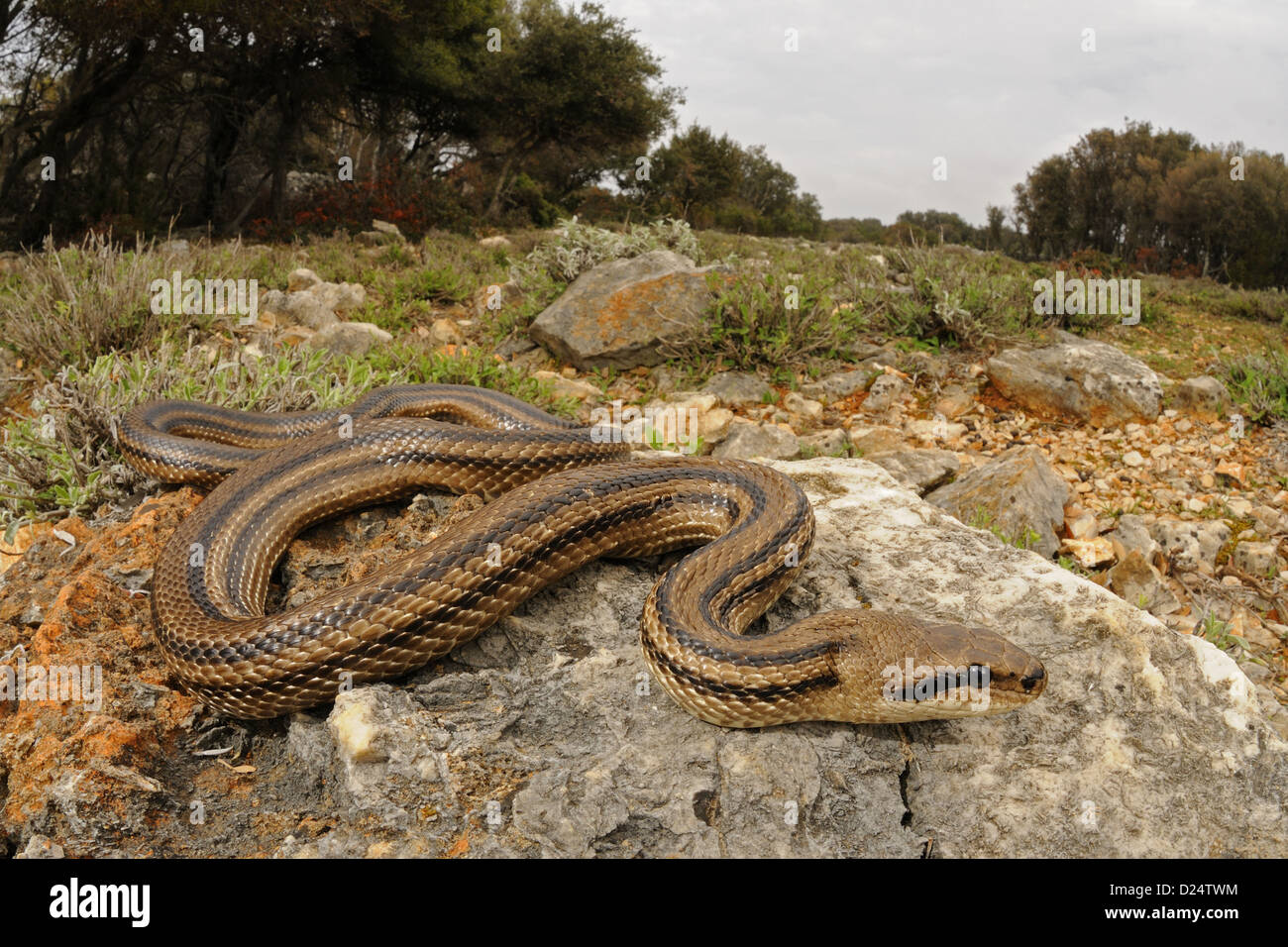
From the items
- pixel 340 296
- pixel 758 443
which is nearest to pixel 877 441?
pixel 758 443

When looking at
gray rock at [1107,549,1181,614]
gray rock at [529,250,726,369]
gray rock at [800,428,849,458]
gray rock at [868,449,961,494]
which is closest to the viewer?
gray rock at [1107,549,1181,614]

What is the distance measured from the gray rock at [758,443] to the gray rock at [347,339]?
4.66 m

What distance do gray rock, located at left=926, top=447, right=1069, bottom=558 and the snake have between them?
2.73 metres

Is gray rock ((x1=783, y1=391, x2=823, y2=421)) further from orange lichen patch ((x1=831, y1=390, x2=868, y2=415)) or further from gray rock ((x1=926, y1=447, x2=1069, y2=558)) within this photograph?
gray rock ((x1=926, y1=447, x2=1069, y2=558))

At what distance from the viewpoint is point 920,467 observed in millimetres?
7453

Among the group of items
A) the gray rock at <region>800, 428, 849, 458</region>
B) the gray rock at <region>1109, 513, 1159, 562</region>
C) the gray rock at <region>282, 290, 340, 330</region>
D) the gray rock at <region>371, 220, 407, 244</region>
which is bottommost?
the gray rock at <region>1109, 513, 1159, 562</region>

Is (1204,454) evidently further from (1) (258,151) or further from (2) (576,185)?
(2) (576,185)

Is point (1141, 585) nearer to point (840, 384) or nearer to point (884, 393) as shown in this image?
point (884, 393)

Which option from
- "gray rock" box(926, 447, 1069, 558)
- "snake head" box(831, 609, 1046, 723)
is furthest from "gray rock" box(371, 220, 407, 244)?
"snake head" box(831, 609, 1046, 723)

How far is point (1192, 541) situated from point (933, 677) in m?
4.95

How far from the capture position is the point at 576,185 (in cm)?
4016

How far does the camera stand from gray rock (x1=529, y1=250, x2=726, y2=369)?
34.5 ft

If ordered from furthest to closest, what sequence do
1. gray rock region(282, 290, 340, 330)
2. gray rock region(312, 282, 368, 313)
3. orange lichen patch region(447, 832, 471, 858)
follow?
1. gray rock region(312, 282, 368, 313)
2. gray rock region(282, 290, 340, 330)
3. orange lichen patch region(447, 832, 471, 858)

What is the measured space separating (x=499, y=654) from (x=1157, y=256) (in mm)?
34802
